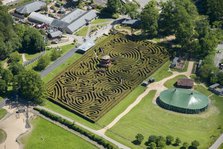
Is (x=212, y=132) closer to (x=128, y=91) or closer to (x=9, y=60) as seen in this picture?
(x=128, y=91)

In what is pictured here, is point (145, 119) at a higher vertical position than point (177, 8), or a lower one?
lower

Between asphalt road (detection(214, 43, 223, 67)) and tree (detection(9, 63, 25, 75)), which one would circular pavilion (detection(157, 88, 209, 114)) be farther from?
tree (detection(9, 63, 25, 75))

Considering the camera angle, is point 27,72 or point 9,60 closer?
point 27,72

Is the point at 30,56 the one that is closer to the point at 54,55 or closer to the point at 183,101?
the point at 54,55

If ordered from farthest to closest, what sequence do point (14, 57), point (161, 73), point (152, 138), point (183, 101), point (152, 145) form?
point (14, 57), point (161, 73), point (183, 101), point (152, 138), point (152, 145)

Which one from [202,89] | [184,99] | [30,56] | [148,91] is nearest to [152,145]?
[184,99]

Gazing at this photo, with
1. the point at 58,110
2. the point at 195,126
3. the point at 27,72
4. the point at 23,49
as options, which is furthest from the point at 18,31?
the point at 195,126

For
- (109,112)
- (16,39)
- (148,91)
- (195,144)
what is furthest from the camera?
(16,39)
